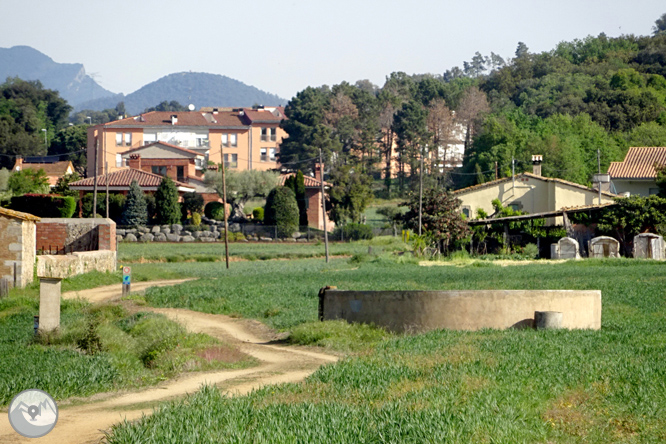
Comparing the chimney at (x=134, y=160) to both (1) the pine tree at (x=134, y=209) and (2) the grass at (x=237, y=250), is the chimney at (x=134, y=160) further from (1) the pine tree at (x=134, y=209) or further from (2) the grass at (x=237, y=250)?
(2) the grass at (x=237, y=250)

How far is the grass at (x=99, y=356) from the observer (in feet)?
44.4

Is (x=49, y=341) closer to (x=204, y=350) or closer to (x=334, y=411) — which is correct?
(x=204, y=350)

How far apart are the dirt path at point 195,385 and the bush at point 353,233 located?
52.8m

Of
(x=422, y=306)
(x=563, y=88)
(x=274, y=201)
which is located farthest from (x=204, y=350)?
(x=563, y=88)

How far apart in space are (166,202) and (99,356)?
56.8m

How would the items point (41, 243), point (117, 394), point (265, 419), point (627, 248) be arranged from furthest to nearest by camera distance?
point (627, 248) → point (41, 243) → point (117, 394) → point (265, 419)

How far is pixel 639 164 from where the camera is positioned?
74.2 m

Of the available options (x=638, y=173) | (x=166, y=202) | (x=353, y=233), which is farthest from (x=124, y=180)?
(x=638, y=173)

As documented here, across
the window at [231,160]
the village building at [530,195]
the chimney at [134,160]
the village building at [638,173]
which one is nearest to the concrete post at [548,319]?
the village building at [530,195]

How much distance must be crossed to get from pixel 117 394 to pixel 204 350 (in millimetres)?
3864

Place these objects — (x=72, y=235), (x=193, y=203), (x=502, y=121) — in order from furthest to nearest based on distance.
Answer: (x=502, y=121) < (x=193, y=203) < (x=72, y=235)

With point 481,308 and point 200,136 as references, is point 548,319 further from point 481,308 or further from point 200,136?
point 200,136

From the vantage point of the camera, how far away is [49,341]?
18.1m
